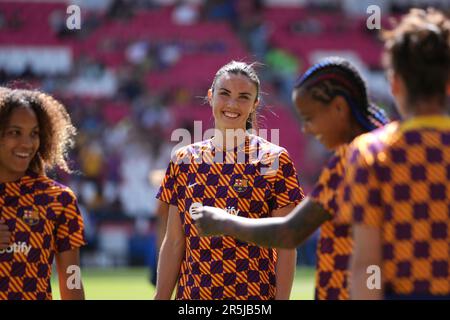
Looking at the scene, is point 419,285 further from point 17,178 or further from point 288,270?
point 17,178

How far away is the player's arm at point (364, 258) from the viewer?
3.10m

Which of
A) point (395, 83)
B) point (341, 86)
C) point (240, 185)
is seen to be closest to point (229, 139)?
point (240, 185)

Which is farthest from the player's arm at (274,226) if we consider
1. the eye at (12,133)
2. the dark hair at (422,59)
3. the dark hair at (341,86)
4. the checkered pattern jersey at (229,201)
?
the eye at (12,133)

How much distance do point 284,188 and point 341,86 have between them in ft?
4.24

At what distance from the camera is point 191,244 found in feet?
15.8

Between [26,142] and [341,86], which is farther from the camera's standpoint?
[26,142]

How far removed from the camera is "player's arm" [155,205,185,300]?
489 cm

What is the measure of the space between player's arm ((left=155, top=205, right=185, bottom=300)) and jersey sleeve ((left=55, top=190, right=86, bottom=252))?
51 centimetres

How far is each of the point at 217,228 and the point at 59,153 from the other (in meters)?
1.53

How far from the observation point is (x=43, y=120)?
15.8 ft

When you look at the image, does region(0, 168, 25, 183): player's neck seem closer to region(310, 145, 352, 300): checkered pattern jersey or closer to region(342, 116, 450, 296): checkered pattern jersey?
region(310, 145, 352, 300): checkered pattern jersey

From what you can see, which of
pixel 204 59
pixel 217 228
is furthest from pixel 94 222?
pixel 217 228

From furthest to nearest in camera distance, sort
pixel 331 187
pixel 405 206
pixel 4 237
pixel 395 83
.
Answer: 1. pixel 4 237
2. pixel 331 187
3. pixel 395 83
4. pixel 405 206

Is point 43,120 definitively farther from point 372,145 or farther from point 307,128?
point 372,145
